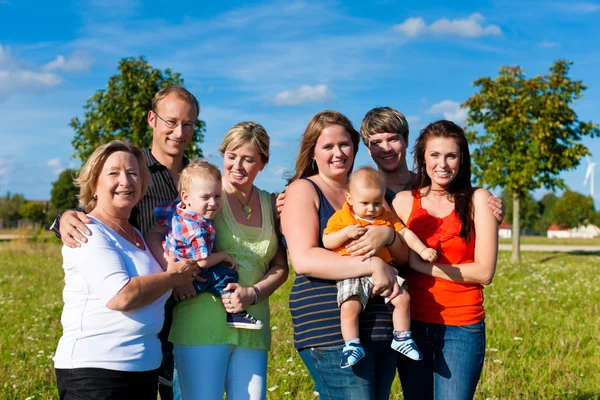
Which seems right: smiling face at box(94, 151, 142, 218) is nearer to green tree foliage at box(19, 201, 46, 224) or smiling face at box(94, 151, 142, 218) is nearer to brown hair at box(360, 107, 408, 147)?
brown hair at box(360, 107, 408, 147)

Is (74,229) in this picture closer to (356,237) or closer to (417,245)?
(356,237)

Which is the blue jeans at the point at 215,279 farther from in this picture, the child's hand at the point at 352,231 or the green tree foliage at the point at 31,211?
the green tree foliage at the point at 31,211

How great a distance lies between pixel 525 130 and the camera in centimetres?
2323

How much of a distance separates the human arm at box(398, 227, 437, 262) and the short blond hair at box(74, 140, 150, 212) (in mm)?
1605

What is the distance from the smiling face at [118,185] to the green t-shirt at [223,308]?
0.60 metres

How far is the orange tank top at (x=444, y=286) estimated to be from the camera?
3.74 m

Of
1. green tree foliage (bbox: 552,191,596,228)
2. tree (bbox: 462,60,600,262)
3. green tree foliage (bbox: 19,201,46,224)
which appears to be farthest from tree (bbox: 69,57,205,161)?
green tree foliage (bbox: 552,191,596,228)

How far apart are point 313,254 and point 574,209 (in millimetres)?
93217

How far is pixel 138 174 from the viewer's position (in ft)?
11.7

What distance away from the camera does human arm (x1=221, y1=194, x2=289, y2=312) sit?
3.72 meters

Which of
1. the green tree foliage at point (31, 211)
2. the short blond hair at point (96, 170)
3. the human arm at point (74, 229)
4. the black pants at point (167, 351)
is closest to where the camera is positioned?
the human arm at point (74, 229)

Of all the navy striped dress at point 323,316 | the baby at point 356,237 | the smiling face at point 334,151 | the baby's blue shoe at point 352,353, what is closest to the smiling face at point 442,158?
the baby at point 356,237

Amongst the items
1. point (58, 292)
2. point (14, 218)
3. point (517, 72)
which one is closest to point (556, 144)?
point (517, 72)

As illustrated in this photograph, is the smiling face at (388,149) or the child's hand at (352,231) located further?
the smiling face at (388,149)
